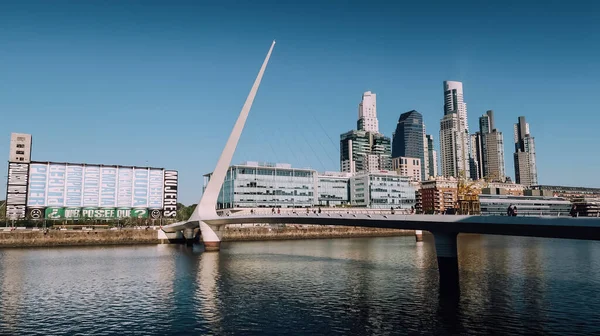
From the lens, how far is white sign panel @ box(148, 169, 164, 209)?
4902 inches

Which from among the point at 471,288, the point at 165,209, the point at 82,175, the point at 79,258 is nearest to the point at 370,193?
the point at 165,209

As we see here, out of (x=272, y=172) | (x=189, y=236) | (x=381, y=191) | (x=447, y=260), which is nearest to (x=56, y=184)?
(x=189, y=236)

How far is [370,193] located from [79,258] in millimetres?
130087

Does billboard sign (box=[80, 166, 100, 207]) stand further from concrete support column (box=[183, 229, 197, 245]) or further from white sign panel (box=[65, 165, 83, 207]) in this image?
concrete support column (box=[183, 229, 197, 245])

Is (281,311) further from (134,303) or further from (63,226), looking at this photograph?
(63,226)

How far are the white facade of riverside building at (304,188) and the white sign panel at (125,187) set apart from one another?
37726 millimetres

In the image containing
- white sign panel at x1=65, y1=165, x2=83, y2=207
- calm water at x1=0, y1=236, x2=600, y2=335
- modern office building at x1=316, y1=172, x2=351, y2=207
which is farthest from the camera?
modern office building at x1=316, y1=172, x2=351, y2=207

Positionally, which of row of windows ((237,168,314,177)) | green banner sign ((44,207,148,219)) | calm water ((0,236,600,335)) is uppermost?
row of windows ((237,168,314,177))

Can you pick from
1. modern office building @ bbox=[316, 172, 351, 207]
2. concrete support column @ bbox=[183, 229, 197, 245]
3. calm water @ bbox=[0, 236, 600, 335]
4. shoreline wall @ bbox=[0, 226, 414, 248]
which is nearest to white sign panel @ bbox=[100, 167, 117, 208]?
shoreline wall @ bbox=[0, 226, 414, 248]

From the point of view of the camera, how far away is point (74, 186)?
115938mm

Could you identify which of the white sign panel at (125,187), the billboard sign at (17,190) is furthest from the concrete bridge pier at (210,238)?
the billboard sign at (17,190)

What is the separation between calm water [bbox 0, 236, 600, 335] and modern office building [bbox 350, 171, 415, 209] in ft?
406

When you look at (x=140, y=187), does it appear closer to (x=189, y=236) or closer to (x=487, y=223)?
(x=189, y=236)

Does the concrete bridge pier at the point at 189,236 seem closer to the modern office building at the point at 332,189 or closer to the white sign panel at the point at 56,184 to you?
the white sign panel at the point at 56,184
